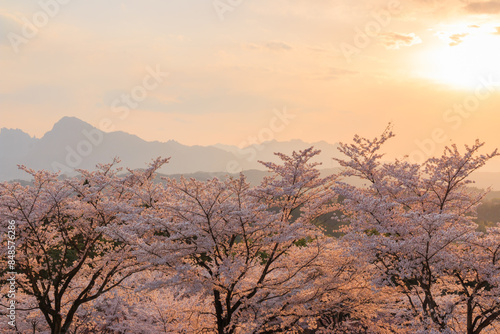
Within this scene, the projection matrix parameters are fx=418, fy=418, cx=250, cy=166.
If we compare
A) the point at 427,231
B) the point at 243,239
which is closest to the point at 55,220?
the point at 243,239

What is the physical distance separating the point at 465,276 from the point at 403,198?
8.98 ft

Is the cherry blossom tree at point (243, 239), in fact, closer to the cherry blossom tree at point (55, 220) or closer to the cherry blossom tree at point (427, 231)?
the cherry blossom tree at point (427, 231)

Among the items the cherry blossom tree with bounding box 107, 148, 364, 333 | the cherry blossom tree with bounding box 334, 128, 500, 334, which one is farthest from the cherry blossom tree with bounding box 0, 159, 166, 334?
the cherry blossom tree with bounding box 334, 128, 500, 334

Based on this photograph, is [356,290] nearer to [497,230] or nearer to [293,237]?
[293,237]

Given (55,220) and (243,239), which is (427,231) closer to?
(243,239)

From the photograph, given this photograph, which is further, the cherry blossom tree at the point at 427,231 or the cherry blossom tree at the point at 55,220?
the cherry blossom tree at the point at 55,220

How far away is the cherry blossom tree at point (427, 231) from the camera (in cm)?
1101

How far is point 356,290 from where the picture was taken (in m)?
13.1

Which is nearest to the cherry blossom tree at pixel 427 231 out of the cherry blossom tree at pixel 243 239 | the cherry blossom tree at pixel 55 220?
the cherry blossom tree at pixel 243 239

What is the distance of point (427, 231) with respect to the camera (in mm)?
10898

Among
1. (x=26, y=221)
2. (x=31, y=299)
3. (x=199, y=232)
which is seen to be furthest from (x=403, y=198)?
(x=31, y=299)

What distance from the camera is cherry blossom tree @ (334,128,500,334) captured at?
36.1ft

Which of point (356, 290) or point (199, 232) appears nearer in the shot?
point (199, 232)

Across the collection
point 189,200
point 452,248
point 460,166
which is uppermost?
point 460,166
